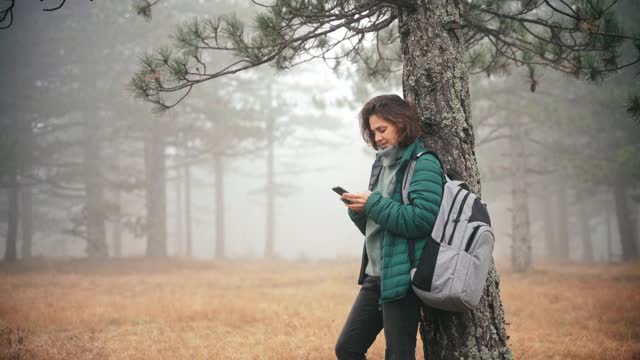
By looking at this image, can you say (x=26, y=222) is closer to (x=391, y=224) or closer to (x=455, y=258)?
(x=391, y=224)

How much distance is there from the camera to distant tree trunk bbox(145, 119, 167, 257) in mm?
18359

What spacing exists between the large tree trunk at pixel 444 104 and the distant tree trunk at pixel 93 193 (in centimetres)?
1729

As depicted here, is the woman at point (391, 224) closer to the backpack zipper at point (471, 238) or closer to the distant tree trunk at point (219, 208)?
the backpack zipper at point (471, 238)

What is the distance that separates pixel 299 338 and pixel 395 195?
365cm

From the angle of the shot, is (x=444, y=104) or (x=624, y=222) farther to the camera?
(x=624, y=222)

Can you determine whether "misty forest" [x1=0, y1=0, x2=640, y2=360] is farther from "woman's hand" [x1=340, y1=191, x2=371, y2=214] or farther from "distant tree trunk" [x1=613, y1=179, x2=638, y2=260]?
"woman's hand" [x1=340, y1=191, x2=371, y2=214]

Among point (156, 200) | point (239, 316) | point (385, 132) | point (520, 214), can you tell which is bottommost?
point (239, 316)

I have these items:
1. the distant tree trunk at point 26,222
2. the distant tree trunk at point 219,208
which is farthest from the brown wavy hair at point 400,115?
the distant tree trunk at point 26,222

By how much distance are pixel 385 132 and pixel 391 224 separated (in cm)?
64

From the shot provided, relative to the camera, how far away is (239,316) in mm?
7305

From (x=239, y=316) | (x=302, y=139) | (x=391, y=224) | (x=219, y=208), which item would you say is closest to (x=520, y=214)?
(x=239, y=316)

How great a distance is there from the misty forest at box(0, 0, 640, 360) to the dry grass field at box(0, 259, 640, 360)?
0.05 metres

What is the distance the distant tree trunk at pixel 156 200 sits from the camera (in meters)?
18.4

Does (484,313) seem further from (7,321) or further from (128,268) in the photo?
(128,268)
